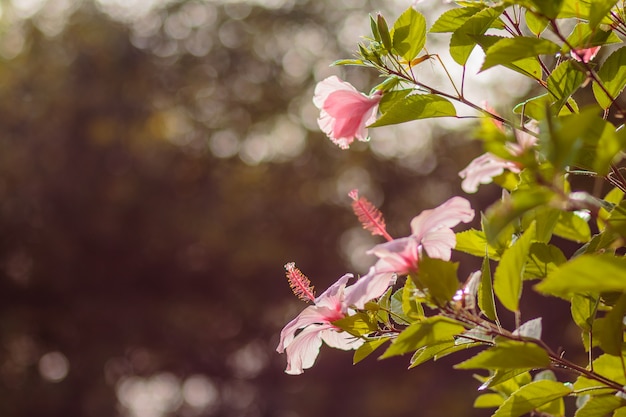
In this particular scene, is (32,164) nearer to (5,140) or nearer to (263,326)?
(5,140)

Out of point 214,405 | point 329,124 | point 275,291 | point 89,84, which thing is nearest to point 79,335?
point 214,405

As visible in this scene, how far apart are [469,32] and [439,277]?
0.27 metres

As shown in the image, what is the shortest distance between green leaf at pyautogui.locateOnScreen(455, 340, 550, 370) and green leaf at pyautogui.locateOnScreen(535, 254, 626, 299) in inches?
4.9

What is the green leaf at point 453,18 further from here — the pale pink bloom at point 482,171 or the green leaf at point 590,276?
the green leaf at point 590,276

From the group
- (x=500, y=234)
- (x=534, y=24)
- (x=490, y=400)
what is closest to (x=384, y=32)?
(x=534, y=24)

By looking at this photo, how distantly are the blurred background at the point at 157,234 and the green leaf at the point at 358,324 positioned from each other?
5.73 meters

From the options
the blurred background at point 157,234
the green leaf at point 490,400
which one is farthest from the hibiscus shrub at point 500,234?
the blurred background at point 157,234

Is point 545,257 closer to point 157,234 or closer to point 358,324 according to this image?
point 358,324

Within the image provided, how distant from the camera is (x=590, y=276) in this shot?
17.6 inches

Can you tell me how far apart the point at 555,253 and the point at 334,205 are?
6499 mm

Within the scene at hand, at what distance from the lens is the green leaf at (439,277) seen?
1.92 feet

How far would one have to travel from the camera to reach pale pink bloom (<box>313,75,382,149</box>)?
0.78 metres

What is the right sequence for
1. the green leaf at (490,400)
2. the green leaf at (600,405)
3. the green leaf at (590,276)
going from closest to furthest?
the green leaf at (590,276) < the green leaf at (600,405) < the green leaf at (490,400)

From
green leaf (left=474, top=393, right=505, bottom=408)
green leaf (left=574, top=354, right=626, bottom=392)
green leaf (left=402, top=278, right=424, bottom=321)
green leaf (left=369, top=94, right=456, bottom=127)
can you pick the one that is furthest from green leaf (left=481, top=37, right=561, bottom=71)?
green leaf (left=474, top=393, right=505, bottom=408)
